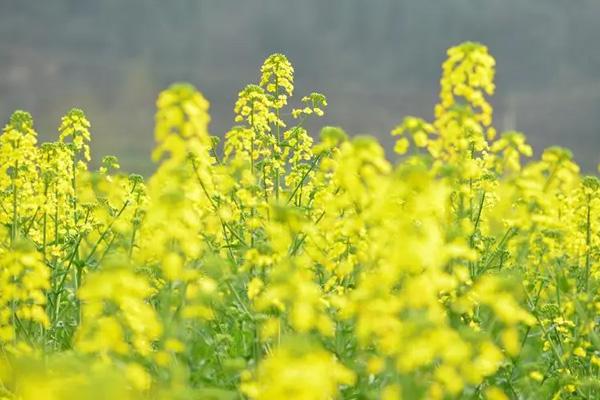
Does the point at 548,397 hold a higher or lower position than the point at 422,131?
lower

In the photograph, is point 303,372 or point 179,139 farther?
point 179,139

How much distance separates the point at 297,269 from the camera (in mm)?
4168

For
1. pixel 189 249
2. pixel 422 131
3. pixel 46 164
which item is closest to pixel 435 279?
pixel 189 249

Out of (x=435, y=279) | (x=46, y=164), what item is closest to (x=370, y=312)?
(x=435, y=279)

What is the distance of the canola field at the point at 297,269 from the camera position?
121 inches

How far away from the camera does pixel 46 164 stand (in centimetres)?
684

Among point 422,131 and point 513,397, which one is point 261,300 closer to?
point 422,131

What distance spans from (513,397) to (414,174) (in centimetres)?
298

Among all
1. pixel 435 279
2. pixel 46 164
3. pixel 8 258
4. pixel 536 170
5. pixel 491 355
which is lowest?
pixel 491 355

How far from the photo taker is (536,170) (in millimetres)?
5184

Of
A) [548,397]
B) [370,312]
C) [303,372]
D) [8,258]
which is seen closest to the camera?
[303,372]

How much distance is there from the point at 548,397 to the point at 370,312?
10.8 feet

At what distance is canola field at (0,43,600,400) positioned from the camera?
3.07 m

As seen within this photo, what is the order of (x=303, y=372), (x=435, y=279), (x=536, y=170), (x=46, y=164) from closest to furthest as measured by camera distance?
(x=303, y=372), (x=435, y=279), (x=536, y=170), (x=46, y=164)
